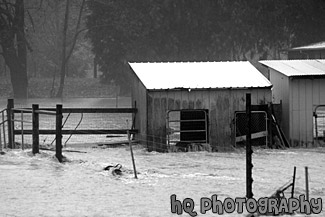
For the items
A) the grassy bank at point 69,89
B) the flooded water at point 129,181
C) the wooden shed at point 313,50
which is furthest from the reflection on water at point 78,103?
the flooded water at point 129,181

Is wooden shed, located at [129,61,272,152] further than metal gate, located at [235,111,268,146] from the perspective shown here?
No

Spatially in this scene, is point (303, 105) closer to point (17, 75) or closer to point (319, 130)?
point (319, 130)

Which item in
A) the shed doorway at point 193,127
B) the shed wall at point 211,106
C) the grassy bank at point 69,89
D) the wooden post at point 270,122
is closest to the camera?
the shed wall at point 211,106

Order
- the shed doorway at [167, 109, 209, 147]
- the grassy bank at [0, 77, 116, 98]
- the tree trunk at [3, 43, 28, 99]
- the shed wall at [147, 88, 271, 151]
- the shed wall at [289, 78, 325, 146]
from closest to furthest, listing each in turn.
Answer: the shed wall at [147, 88, 271, 151], the shed doorway at [167, 109, 209, 147], the shed wall at [289, 78, 325, 146], the tree trunk at [3, 43, 28, 99], the grassy bank at [0, 77, 116, 98]

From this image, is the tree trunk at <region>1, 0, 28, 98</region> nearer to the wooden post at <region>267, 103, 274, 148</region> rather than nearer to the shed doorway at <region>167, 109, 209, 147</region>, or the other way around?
the shed doorway at <region>167, 109, 209, 147</region>

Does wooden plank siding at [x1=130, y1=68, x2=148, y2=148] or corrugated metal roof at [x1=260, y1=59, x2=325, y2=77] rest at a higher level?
corrugated metal roof at [x1=260, y1=59, x2=325, y2=77]

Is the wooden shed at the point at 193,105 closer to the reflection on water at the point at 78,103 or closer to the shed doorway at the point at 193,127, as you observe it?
the shed doorway at the point at 193,127

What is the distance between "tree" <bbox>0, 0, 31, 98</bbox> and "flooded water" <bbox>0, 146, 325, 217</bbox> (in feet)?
147

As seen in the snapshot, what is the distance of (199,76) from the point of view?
27.9 metres

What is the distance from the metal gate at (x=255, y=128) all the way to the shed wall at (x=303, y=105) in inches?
46.5

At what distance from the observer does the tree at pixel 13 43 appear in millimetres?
65000

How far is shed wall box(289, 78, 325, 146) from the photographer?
27.2 meters

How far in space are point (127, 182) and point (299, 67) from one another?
15513mm

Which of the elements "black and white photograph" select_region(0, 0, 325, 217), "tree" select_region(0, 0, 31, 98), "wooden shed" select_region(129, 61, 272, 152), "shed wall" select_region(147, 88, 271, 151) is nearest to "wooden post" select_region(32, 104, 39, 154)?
"black and white photograph" select_region(0, 0, 325, 217)
